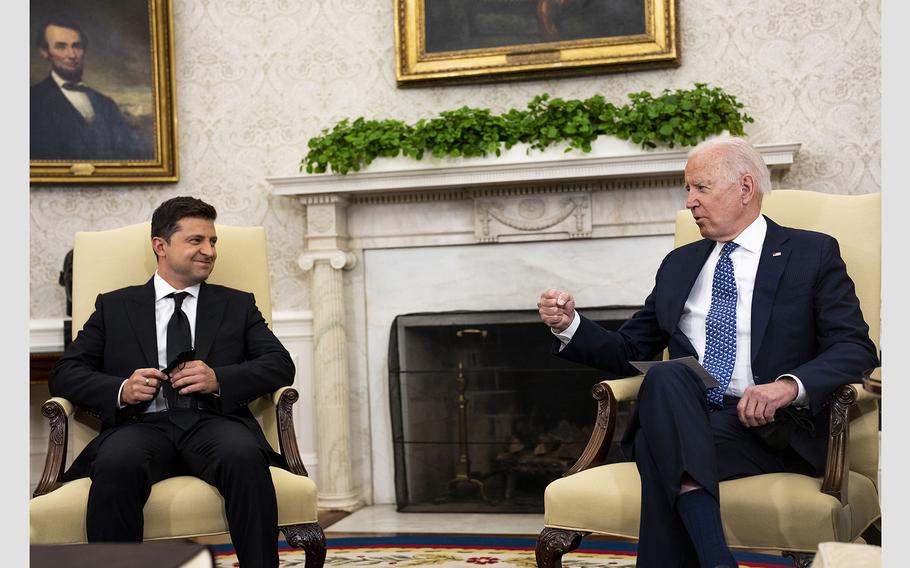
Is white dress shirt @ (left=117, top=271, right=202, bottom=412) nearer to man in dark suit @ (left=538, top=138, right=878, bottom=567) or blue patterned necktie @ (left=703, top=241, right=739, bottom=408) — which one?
man in dark suit @ (left=538, top=138, right=878, bottom=567)

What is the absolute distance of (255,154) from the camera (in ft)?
17.1

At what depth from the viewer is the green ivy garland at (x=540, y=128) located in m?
4.34

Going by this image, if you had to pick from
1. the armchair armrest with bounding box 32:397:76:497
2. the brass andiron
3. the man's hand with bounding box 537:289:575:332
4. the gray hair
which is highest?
the gray hair

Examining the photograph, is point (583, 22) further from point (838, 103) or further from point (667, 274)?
point (667, 274)

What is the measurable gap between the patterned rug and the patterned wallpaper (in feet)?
5.21

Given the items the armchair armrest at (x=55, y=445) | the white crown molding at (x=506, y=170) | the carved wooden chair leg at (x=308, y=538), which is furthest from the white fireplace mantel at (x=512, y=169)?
the carved wooden chair leg at (x=308, y=538)

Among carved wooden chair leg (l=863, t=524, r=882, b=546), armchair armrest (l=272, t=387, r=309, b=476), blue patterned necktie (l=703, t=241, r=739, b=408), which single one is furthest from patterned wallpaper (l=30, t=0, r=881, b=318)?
carved wooden chair leg (l=863, t=524, r=882, b=546)

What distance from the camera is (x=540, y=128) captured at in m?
4.55

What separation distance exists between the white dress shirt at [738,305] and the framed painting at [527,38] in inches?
80.6

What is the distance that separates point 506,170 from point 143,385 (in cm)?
221

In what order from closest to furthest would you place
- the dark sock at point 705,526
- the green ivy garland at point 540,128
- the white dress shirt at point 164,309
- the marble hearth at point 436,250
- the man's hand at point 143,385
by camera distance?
the dark sock at point 705,526
the man's hand at point 143,385
the white dress shirt at point 164,309
the green ivy garland at point 540,128
the marble hearth at point 436,250

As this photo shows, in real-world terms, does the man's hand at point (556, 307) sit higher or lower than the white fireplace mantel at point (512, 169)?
lower

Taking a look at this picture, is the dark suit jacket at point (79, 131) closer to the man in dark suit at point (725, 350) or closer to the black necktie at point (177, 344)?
the black necktie at point (177, 344)

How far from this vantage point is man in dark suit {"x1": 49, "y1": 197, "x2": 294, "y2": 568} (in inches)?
105
